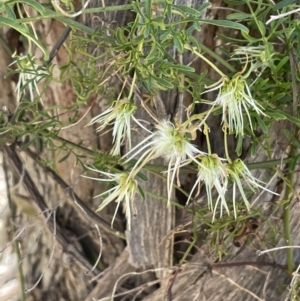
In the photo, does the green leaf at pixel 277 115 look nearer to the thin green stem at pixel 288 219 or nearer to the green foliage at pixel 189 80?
the green foliage at pixel 189 80

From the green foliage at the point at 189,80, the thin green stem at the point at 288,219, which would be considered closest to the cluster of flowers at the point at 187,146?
the green foliage at the point at 189,80

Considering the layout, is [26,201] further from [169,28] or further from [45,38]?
[169,28]

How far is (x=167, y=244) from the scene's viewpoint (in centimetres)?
75

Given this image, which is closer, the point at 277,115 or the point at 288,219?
the point at 277,115

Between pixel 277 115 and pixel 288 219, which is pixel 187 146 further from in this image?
pixel 288 219

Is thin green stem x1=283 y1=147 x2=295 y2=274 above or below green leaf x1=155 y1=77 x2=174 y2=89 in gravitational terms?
below

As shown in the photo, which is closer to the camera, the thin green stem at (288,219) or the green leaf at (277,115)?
the green leaf at (277,115)

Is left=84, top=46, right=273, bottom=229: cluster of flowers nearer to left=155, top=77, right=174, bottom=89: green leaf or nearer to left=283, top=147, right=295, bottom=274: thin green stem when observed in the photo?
left=155, top=77, right=174, bottom=89: green leaf

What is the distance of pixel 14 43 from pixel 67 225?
1.12ft

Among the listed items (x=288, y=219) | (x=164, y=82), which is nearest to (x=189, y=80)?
(x=164, y=82)

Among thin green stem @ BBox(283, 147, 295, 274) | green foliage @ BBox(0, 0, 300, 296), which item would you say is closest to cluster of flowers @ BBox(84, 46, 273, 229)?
green foliage @ BBox(0, 0, 300, 296)

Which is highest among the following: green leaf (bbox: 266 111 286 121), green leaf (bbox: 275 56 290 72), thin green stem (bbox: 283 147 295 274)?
green leaf (bbox: 275 56 290 72)

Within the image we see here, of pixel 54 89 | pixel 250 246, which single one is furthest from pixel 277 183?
pixel 54 89

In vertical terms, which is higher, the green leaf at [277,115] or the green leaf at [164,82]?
the green leaf at [164,82]
